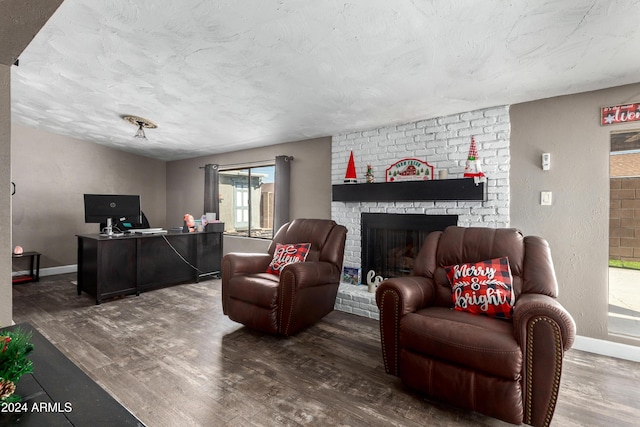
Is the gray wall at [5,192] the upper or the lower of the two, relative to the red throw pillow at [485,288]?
upper

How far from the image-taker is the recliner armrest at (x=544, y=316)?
1555mm

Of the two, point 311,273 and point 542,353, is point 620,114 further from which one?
point 311,273

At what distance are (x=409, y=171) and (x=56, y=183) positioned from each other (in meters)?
5.81

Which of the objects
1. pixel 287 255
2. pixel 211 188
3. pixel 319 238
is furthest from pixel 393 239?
pixel 211 188

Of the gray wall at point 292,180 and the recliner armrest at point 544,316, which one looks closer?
the recliner armrest at point 544,316

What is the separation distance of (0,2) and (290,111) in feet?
7.67

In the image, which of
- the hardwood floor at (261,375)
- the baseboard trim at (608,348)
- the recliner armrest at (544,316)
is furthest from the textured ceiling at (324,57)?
the hardwood floor at (261,375)

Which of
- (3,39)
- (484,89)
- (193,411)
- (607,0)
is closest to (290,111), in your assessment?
(484,89)

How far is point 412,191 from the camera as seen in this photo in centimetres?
333

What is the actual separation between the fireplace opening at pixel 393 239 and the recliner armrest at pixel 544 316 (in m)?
1.64

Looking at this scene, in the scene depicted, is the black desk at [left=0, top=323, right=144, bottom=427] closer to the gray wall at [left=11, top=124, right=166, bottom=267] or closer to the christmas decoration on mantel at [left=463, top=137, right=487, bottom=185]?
the christmas decoration on mantel at [left=463, top=137, right=487, bottom=185]

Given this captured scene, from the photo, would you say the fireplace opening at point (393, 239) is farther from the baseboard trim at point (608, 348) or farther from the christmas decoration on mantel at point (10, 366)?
the christmas decoration on mantel at point (10, 366)

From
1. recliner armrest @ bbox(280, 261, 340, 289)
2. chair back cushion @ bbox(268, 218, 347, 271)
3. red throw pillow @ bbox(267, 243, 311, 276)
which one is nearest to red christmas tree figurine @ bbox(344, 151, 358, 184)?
chair back cushion @ bbox(268, 218, 347, 271)

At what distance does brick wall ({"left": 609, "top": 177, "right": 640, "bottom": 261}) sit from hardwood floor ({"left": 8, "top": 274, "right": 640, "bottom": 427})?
0.88 m
